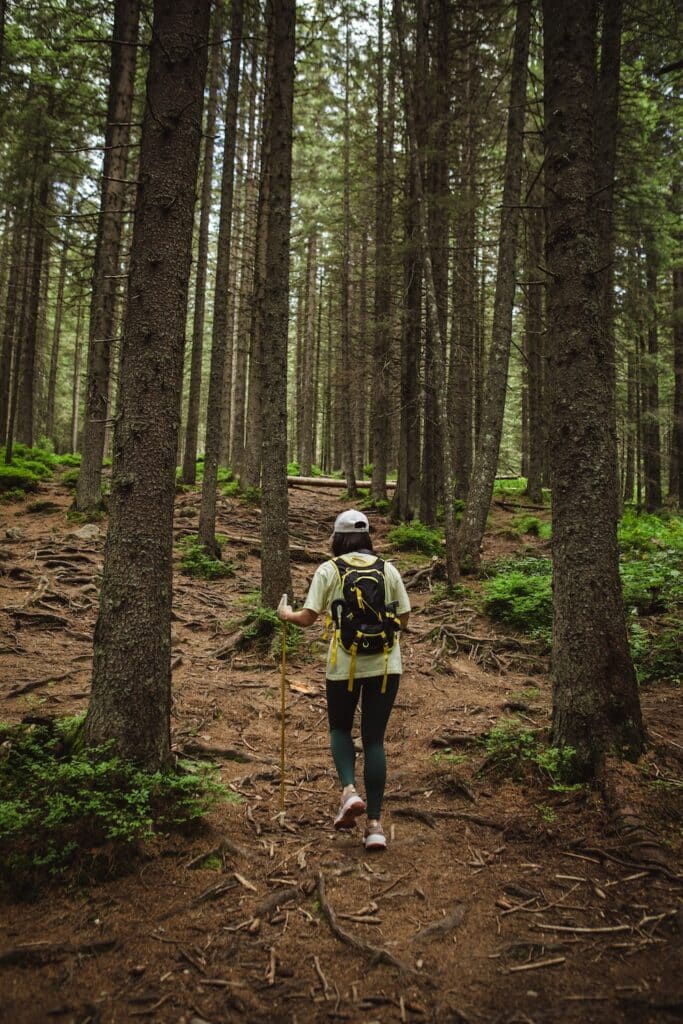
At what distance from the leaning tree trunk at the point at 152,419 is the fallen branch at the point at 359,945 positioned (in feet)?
5.39

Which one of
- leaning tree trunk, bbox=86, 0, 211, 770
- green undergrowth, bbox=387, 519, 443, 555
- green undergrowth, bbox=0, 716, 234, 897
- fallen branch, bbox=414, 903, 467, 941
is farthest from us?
green undergrowth, bbox=387, 519, 443, 555

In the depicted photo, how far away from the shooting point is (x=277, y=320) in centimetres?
927

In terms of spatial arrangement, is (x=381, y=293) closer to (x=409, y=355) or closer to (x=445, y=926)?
(x=409, y=355)

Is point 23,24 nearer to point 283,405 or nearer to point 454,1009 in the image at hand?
point 283,405

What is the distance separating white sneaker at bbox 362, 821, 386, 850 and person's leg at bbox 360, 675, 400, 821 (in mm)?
52

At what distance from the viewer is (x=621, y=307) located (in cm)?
1636

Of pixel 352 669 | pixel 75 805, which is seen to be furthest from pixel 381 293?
pixel 75 805

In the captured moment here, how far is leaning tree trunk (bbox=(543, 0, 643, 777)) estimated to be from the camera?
4.65 meters

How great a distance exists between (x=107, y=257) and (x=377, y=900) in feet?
49.9

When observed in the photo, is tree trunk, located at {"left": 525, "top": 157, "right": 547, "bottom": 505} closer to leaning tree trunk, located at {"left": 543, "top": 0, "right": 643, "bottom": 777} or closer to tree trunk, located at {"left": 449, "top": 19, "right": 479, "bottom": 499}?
tree trunk, located at {"left": 449, "top": 19, "right": 479, "bottom": 499}

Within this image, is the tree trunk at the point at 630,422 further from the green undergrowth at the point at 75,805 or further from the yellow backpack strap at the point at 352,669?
the green undergrowth at the point at 75,805

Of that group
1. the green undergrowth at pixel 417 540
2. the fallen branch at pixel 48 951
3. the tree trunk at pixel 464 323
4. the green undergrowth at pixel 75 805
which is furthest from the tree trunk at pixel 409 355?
the fallen branch at pixel 48 951

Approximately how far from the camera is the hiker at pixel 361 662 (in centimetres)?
424

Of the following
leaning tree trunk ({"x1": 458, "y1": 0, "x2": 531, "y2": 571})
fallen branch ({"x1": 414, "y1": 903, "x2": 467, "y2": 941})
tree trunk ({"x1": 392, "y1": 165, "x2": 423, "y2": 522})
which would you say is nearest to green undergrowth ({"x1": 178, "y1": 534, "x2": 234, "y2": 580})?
leaning tree trunk ({"x1": 458, "y1": 0, "x2": 531, "y2": 571})
